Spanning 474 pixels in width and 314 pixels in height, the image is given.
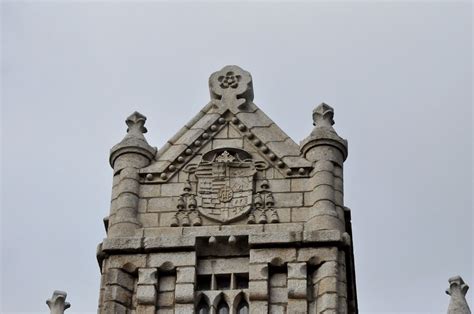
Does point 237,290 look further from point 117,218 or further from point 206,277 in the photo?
point 117,218

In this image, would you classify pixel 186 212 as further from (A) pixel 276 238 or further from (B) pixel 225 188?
(A) pixel 276 238

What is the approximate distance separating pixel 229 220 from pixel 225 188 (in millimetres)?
769

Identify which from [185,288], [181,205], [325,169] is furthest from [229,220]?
[325,169]

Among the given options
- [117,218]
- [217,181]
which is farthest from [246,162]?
[117,218]

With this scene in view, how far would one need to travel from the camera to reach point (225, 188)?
96.7 ft

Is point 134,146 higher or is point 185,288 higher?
point 134,146

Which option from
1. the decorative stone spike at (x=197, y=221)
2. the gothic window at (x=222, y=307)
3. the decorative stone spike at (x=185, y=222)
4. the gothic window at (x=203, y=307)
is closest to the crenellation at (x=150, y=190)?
the decorative stone spike at (x=185, y=222)

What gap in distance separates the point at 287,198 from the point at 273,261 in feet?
4.87

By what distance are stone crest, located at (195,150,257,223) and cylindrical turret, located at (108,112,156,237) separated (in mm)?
1056

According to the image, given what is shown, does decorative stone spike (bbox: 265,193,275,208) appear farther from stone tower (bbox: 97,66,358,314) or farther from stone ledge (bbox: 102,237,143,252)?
stone ledge (bbox: 102,237,143,252)

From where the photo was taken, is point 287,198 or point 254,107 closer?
point 287,198

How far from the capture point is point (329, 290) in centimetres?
2753

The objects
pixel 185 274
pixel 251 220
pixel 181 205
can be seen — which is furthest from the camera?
pixel 181 205

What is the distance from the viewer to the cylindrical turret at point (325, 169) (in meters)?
28.6
